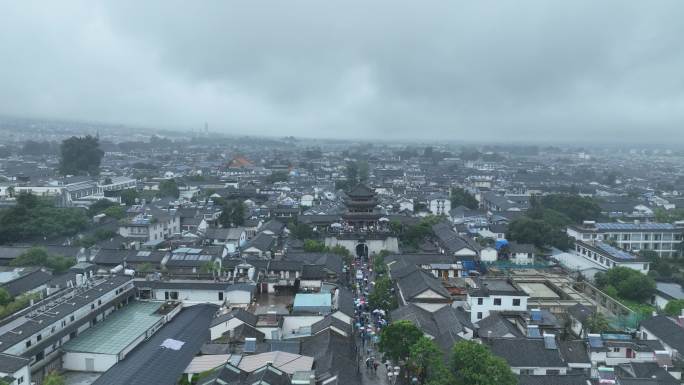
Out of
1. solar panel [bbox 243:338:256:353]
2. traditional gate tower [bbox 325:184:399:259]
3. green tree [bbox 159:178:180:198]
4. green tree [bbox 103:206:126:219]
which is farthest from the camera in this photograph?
green tree [bbox 159:178:180:198]

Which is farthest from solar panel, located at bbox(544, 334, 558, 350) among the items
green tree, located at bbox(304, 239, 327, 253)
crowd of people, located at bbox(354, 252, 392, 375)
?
green tree, located at bbox(304, 239, 327, 253)

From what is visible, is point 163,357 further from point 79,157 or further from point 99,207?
point 79,157

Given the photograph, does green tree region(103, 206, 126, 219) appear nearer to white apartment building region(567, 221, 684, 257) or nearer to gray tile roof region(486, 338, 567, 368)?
gray tile roof region(486, 338, 567, 368)

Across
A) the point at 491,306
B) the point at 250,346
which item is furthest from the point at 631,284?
the point at 250,346

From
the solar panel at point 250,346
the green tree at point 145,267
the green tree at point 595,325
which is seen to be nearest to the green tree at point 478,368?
the solar panel at point 250,346

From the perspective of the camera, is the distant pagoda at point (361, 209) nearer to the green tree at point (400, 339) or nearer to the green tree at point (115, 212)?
the green tree at point (115, 212)
